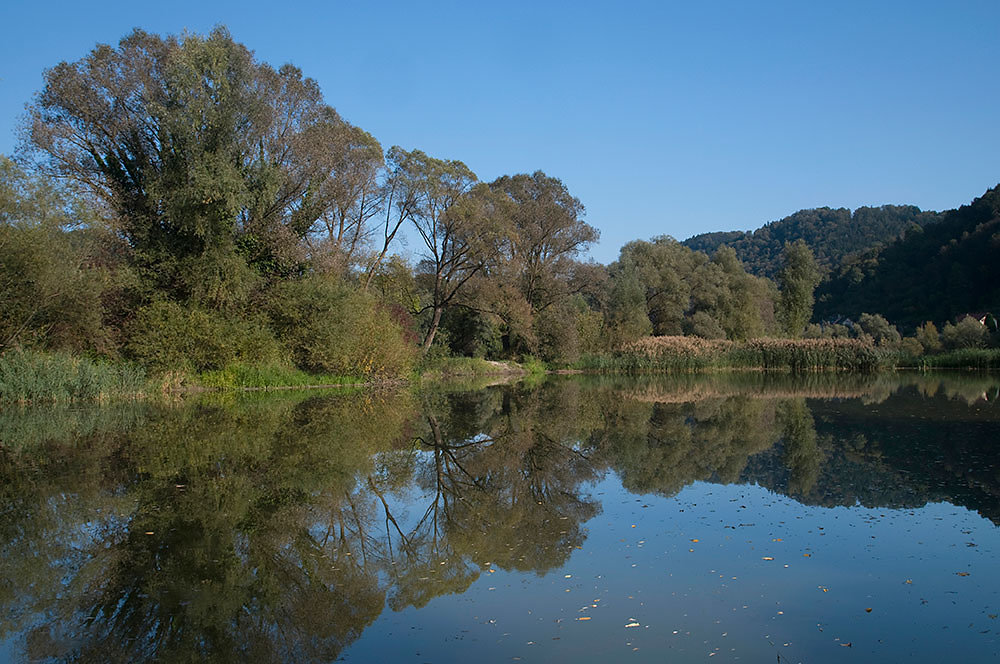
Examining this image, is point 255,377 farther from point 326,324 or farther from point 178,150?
point 178,150

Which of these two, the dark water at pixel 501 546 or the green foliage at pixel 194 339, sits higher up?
the green foliage at pixel 194 339

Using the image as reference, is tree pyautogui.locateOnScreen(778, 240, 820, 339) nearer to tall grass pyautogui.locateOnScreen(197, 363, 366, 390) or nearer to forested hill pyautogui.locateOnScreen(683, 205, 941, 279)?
forested hill pyautogui.locateOnScreen(683, 205, 941, 279)

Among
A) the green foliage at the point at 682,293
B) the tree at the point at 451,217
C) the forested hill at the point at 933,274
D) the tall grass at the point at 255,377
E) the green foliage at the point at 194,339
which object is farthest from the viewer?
the forested hill at the point at 933,274

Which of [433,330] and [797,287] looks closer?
[433,330]

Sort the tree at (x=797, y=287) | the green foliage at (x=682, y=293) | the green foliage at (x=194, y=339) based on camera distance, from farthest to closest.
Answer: the tree at (x=797, y=287) < the green foliage at (x=682, y=293) < the green foliage at (x=194, y=339)

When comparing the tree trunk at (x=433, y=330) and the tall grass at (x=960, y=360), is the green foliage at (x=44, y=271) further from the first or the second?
the tall grass at (x=960, y=360)

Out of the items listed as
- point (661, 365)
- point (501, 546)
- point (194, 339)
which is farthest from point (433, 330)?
point (501, 546)

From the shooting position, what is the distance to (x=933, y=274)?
6228 cm

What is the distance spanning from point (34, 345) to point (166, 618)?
64.7 feet

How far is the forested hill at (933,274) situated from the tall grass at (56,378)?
59.2 m

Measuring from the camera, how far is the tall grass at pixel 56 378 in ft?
61.8

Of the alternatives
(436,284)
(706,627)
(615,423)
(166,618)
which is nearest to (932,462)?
(615,423)

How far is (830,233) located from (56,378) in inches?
3707

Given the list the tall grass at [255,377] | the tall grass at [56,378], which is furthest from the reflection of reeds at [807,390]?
the tall grass at [56,378]
